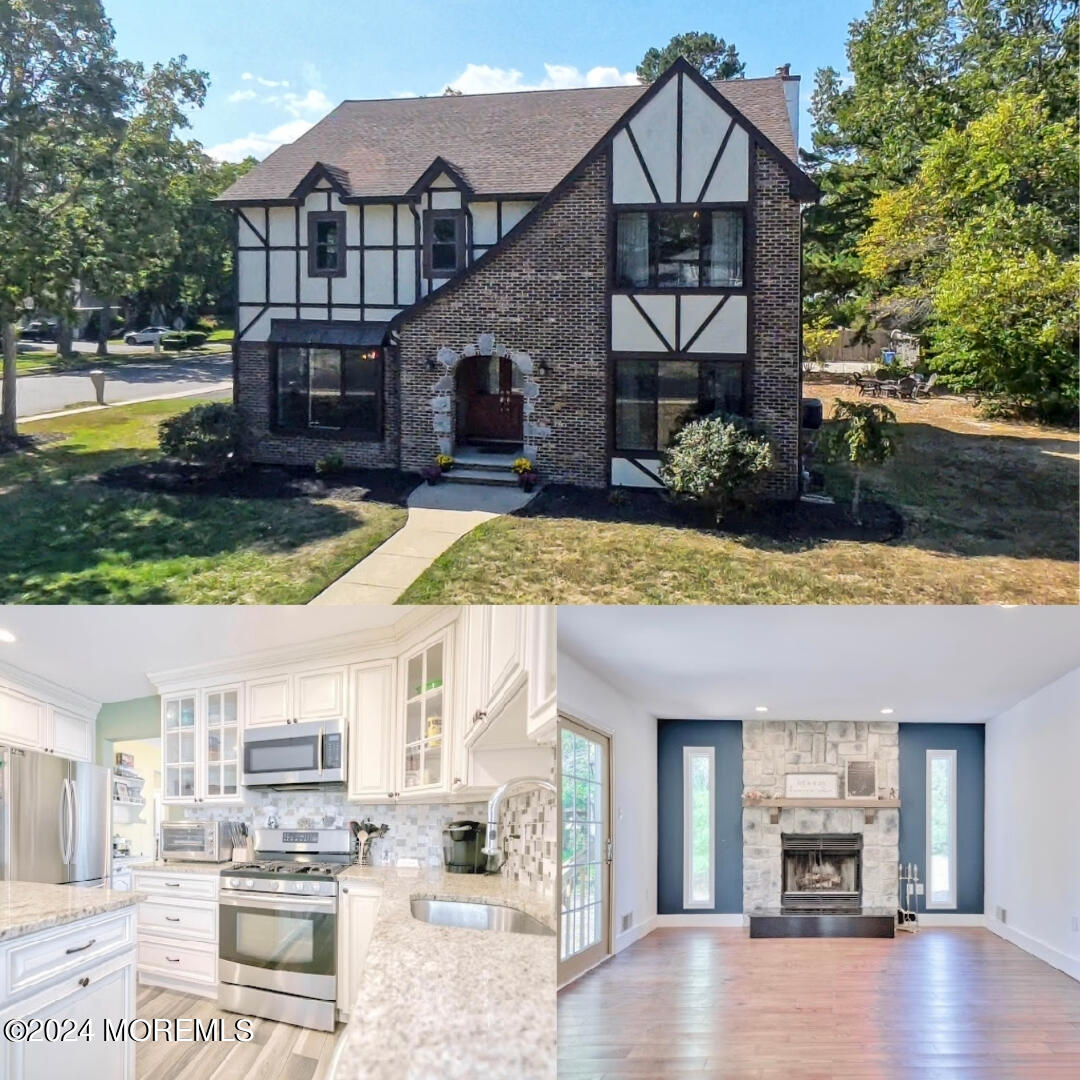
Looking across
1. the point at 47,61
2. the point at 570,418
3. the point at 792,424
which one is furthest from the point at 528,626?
the point at 47,61

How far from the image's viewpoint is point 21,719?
2.56 m

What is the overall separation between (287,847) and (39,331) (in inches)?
64.1

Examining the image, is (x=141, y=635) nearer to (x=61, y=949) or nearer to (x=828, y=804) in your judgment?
(x=61, y=949)

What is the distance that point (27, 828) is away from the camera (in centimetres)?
251

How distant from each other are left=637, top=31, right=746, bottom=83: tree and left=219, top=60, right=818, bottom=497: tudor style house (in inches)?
1.3

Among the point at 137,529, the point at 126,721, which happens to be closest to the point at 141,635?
the point at 126,721

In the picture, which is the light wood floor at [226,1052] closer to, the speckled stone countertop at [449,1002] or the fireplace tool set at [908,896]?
the speckled stone countertop at [449,1002]

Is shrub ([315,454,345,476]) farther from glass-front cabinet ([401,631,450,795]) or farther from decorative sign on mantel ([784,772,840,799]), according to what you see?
decorative sign on mantel ([784,772,840,799])

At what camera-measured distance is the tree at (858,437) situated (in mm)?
3102

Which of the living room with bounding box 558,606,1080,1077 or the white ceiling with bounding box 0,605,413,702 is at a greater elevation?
the white ceiling with bounding box 0,605,413,702

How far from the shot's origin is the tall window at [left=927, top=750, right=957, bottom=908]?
257 inches

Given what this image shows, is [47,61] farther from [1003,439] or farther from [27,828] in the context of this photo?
[1003,439]

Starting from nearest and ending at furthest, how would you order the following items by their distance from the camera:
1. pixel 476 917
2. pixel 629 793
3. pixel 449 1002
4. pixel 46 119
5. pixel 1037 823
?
pixel 449 1002
pixel 476 917
pixel 46 119
pixel 629 793
pixel 1037 823

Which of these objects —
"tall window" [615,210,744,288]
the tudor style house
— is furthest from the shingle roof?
"tall window" [615,210,744,288]
